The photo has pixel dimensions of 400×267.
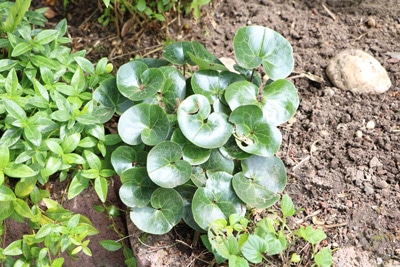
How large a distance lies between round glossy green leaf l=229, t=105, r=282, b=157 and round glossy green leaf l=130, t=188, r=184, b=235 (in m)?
0.33

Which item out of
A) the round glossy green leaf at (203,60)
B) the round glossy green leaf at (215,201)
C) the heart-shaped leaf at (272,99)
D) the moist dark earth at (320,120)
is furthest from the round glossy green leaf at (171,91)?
the moist dark earth at (320,120)

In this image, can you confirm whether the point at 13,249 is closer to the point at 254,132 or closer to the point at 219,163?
the point at 219,163

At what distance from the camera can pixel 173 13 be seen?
2898 millimetres

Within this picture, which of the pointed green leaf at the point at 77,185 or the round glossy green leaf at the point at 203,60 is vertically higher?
the round glossy green leaf at the point at 203,60

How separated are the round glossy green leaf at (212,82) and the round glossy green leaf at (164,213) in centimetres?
43

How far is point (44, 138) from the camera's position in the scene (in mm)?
2105

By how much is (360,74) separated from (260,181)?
2.58 ft

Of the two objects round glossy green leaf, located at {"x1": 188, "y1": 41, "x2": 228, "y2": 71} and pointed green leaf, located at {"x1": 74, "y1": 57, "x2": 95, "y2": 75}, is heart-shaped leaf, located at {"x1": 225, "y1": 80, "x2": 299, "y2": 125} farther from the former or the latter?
pointed green leaf, located at {"x1": 74, "y1": 57, "x2": 95, "y2": 75}

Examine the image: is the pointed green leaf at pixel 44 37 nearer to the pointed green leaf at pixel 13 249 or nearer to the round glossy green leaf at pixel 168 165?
the round glossy green leaf at pixel 168 165

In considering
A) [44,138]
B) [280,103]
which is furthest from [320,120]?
[44,138]

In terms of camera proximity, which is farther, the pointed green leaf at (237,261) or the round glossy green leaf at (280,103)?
the round glossy green leaf at (280,103)

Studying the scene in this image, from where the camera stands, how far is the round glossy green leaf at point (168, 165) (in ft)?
6.57

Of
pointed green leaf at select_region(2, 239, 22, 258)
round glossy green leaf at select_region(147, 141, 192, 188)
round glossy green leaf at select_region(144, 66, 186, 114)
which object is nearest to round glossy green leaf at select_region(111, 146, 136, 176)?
round glossy green leaf at select_region(147, 141, 192, 188)

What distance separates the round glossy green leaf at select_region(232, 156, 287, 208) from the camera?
2039mm
